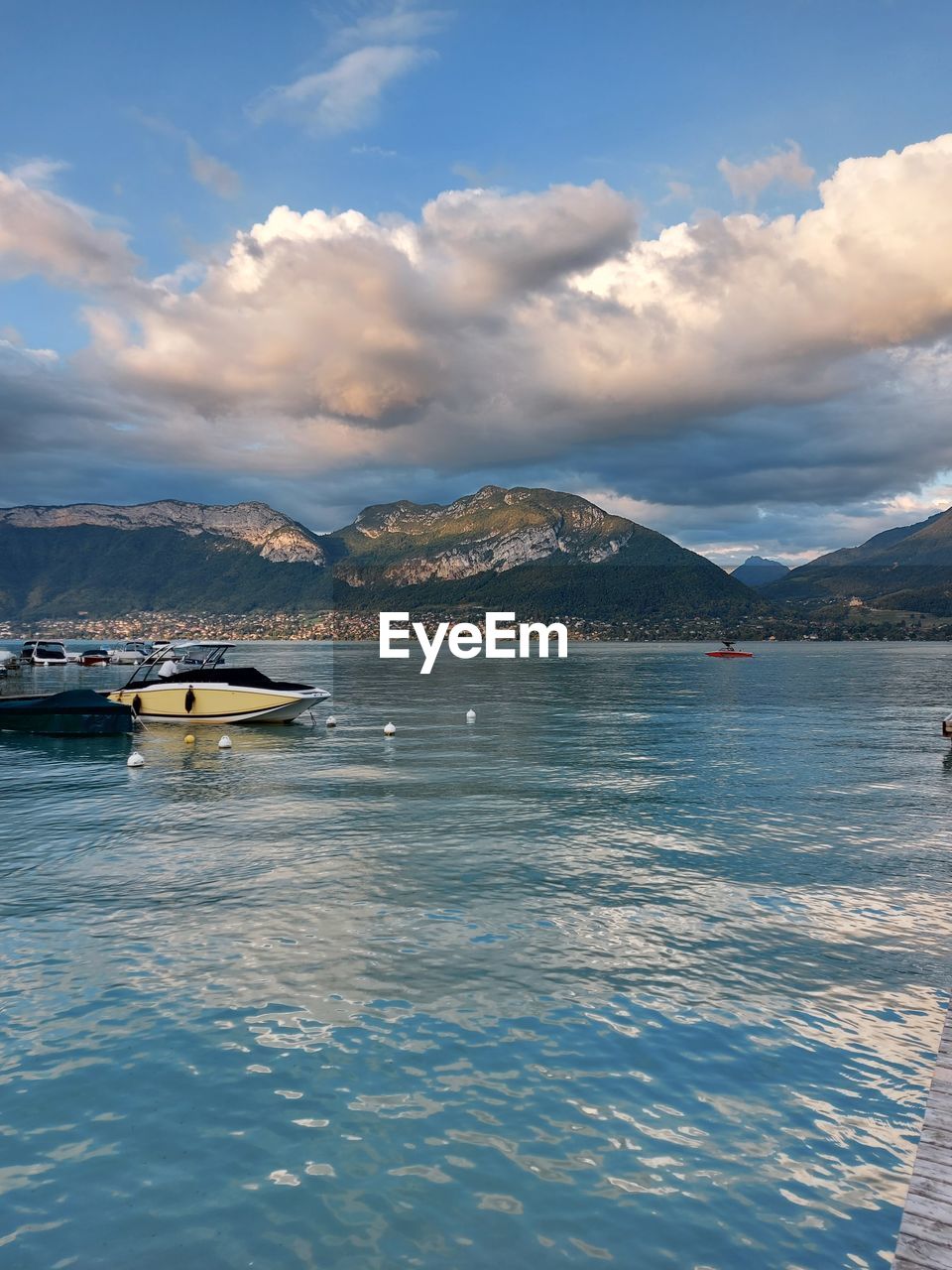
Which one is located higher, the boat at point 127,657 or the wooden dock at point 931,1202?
the boat at point 127,657

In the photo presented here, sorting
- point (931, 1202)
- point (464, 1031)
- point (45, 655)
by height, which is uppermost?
point (45, 655)

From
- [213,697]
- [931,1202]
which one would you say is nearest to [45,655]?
[213,697]

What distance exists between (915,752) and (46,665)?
10430 centimetres

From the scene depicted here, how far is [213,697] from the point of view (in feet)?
147

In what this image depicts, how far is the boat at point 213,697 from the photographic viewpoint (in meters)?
44.7

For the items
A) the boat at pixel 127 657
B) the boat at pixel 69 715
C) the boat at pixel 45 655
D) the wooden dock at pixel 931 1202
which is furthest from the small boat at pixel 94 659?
the wooden dock at pixel 931 1202

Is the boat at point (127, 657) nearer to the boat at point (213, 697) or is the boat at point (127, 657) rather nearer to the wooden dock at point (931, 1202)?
the boat at point (213, 697)

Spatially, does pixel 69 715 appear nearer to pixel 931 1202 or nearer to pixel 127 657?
pixel 931 1202

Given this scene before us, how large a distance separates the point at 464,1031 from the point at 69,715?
38796 millimetres

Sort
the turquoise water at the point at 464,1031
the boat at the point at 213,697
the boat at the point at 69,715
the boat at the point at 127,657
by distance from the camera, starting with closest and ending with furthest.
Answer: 1. the turquoise water at the point at 464,1031
2. the boat at the point at 69,715
3. the boat at the point at 213,697
4. the boat at the point at 127,657

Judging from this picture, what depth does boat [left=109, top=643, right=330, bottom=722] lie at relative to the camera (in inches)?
1761

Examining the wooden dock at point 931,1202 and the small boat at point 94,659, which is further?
the small boat at point 94,659

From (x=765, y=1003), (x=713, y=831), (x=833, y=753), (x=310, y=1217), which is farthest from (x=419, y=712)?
(x=310, y=1217)

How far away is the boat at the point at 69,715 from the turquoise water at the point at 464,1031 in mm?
17097
